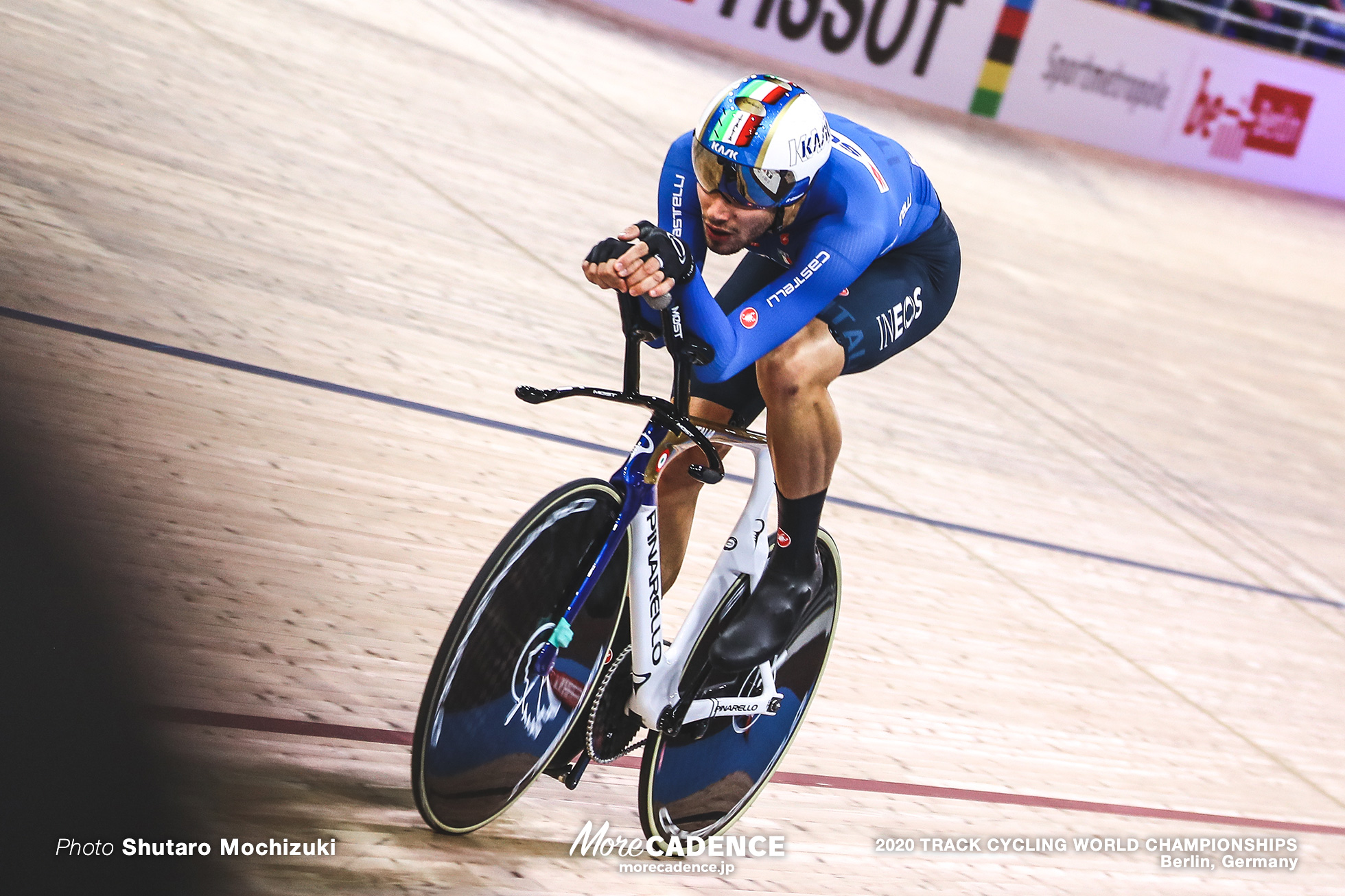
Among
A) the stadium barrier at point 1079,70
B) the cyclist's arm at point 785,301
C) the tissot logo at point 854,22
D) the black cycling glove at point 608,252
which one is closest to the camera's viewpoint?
the black cycling glove at point 608,252

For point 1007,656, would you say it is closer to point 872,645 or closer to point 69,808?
point 872,645

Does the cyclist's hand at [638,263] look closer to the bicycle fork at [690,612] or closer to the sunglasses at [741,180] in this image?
the sunglasses at [741,180]

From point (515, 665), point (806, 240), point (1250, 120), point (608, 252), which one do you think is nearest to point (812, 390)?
point (806, 240)

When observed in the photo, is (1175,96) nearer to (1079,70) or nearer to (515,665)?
(1079,70)

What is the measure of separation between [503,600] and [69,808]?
0.66m

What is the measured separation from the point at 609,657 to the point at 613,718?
0.44ft

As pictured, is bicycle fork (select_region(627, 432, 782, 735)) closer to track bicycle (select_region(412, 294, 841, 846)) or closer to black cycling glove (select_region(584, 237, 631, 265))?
track bicycle (select_region(412, 294, 841, 846))

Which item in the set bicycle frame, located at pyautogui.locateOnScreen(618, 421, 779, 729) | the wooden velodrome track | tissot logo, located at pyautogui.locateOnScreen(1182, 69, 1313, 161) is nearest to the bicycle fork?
bicycle frame, located at pyautogui.locateOnScreen(618, 421, 779, 729)

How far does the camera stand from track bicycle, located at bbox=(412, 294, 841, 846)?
6.51 feet

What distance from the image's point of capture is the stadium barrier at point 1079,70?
11.0 metres

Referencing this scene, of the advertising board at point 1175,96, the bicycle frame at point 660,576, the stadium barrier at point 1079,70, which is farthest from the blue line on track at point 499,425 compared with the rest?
the advertising board at point 1175,96

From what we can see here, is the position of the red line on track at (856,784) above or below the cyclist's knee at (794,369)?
below

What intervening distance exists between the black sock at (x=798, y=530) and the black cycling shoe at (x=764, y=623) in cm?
2

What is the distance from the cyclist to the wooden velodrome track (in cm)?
61
